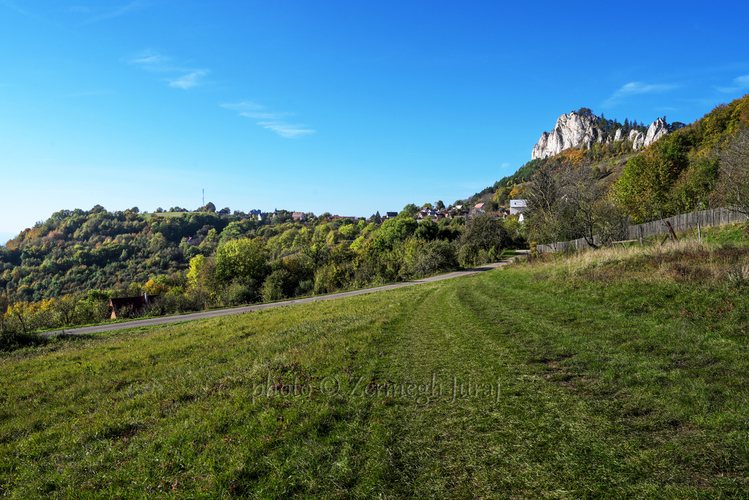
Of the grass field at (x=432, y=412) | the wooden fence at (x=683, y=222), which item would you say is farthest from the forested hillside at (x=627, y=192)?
the grass field at (x=432, y=412)

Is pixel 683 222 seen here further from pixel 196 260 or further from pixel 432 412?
pixel 196 260

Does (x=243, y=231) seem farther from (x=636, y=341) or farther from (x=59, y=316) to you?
(x=636, y=341)

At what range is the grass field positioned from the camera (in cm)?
385

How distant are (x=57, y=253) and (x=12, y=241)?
48.3 m

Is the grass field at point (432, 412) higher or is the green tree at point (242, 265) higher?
the green tree at point (242, 265)

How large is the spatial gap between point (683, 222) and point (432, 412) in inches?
1422

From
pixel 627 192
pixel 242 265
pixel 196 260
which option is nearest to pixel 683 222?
pixel 627 192

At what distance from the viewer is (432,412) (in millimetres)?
5500

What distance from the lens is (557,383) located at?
6188mm

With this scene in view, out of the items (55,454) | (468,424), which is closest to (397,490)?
(468,424)

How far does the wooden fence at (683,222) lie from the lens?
26284 mm

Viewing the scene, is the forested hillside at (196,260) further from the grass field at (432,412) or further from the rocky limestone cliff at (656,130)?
the rocky limestone cliff at (656,130)

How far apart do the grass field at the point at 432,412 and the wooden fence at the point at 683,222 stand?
20.0m

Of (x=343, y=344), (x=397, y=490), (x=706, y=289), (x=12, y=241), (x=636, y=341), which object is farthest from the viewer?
(x=12, y=241)
